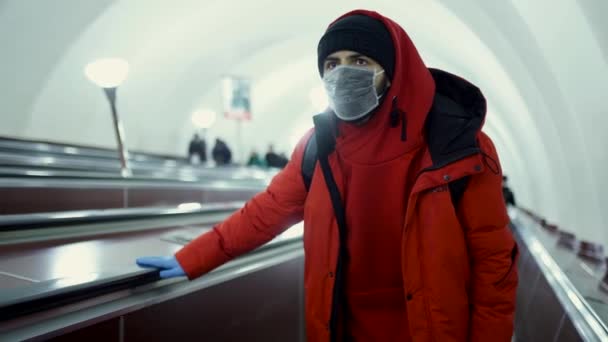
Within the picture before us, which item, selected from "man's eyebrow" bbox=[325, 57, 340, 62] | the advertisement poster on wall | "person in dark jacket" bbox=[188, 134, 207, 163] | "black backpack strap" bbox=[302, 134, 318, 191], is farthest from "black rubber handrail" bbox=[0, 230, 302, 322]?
the advertisement poster on wall

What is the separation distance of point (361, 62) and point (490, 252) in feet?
2.99

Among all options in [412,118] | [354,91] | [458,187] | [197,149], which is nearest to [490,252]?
[458,187]

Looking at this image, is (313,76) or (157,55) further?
(313,76)

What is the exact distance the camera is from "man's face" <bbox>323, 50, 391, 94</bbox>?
1938 millimetres

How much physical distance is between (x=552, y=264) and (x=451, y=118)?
3029 millimetres

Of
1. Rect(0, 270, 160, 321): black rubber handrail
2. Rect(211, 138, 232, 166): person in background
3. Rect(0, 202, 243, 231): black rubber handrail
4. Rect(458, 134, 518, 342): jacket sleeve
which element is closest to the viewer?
Rect(0, 270, 160, 321): black rubber handrail

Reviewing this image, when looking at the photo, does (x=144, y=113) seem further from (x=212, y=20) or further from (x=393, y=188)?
(x=393, y=188)

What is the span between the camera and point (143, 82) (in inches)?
544

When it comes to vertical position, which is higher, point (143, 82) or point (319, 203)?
point (143, 82)

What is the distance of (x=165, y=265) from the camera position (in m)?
2.11

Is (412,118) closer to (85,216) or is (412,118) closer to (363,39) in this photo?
(363,39)

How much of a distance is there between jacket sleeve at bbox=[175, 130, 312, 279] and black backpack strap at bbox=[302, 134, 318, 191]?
2 centimetres

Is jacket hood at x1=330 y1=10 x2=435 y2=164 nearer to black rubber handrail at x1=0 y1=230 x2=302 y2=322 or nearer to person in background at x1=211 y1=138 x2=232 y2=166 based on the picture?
black rubber handrail at x1=0 y1=230 x2=302 y2=322

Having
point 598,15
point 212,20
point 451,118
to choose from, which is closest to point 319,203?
point 451,118
